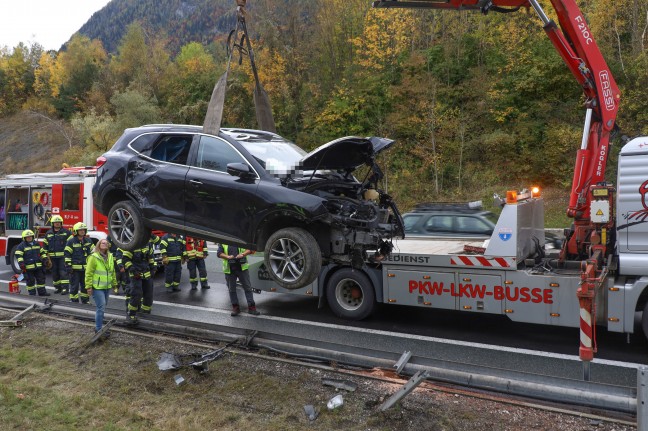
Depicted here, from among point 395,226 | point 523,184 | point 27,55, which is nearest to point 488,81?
point 523,184

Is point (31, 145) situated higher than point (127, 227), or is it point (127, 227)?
point (31, 145)

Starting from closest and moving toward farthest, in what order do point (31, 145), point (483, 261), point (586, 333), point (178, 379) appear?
point (586, 333)
point (178, 379)
point (483, 261)
point (31, 145)

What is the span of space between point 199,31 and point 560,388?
274 ft

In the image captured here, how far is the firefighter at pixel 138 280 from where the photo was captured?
28.6 ft

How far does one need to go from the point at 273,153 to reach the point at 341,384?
278 centimetres

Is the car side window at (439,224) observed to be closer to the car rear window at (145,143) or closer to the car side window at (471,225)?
the car side window at (471,225)

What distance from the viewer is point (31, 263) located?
37.2ft

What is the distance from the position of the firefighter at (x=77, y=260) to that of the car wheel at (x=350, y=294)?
5059 mm

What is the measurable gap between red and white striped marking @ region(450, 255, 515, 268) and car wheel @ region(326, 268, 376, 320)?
4.99ft

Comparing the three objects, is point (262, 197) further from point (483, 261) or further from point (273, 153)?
point (483, 261)

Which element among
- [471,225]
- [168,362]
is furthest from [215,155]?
[471,225]

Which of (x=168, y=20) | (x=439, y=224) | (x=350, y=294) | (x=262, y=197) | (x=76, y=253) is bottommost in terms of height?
(x=350, y=294)

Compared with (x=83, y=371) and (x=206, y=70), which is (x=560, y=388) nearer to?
(x=83, y=371)

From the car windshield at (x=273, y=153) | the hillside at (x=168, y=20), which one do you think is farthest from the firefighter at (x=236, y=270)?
the hillside at (x=168, y=20)
